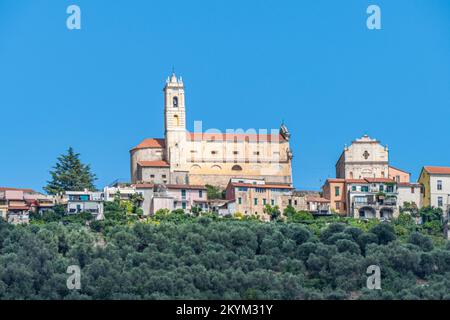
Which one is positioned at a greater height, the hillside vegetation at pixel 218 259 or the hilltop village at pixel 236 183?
the hilltop village at pixel 236 183

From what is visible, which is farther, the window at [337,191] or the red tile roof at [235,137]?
the red tile roof at [235,137]

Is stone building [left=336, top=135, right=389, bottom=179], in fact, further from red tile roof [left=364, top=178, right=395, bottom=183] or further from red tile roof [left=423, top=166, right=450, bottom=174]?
red tile roof [left=423, top=166, right=450, bottom=174]

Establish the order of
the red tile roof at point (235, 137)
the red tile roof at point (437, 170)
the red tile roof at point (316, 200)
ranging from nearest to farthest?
the red tile roof at point (316, 200)
the red tile roof at point (437, 170)
the red tile roof at point (235, 137)

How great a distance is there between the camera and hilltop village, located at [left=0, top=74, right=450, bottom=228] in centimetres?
9888

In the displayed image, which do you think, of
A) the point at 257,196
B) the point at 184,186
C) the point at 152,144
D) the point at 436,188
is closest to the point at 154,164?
the point at 152,144

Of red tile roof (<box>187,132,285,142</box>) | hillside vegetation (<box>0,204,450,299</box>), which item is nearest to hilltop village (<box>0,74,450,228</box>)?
red tile roof (<box>187,132,285,142</box>)

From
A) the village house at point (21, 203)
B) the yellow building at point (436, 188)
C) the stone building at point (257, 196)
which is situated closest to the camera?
the village house at point (21, 203)

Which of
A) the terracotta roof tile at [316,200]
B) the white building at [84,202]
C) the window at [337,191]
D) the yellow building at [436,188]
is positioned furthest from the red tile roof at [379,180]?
the white building at [84,202]

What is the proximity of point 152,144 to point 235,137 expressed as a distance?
18.1 feet

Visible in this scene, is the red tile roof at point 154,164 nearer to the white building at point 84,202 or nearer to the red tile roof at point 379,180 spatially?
the white building at point 84,202

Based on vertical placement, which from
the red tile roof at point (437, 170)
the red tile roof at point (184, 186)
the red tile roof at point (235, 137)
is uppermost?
the red tile roof at point (235, 137)

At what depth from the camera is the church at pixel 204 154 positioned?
106m
